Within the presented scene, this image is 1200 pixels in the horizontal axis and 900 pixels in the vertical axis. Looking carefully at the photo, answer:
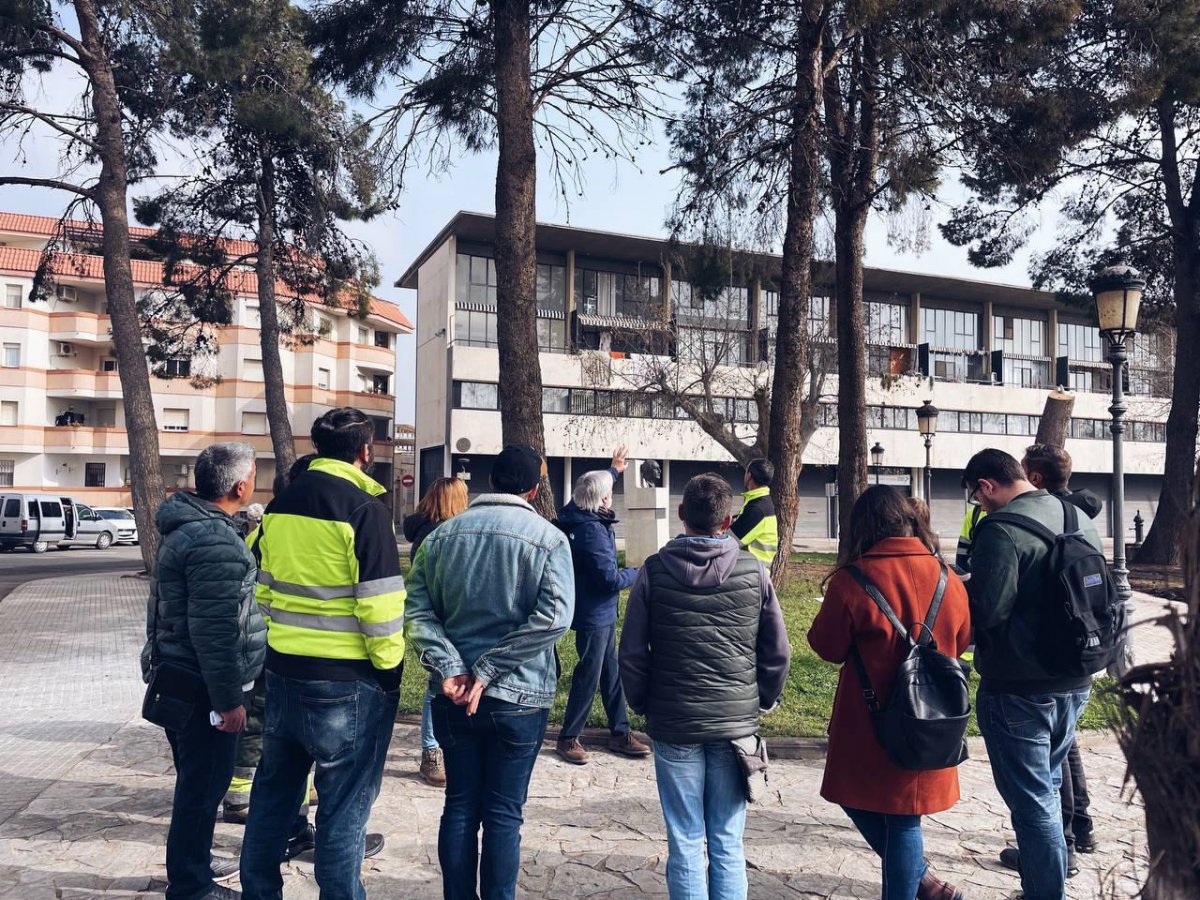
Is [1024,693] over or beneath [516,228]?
beneath

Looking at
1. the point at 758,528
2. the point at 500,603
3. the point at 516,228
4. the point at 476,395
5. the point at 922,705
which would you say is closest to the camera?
the point at 922,705

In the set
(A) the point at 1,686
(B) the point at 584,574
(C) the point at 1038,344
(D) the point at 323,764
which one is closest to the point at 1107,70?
(B) the point at 584,574

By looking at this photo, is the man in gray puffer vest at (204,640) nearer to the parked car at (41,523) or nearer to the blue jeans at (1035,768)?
the blue jeans at (1035,768)

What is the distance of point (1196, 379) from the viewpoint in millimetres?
19047

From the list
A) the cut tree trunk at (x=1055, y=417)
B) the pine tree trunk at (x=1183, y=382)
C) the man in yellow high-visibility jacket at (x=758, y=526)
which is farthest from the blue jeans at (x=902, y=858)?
the pine tree trunk at (x=1183, y=382)

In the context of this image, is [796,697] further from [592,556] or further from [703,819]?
[703,819]

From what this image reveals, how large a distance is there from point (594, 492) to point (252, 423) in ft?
143

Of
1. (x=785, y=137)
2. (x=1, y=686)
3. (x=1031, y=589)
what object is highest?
(x=785, y=137)

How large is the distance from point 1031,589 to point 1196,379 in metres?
19.1

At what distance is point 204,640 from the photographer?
141 inches

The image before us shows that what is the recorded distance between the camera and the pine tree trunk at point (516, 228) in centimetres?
953

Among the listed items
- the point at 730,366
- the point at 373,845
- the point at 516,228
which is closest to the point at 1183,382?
the point at 516,228

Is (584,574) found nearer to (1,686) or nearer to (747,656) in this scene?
(747,656)

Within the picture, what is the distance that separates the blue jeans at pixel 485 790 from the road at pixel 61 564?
1587 centimetres
